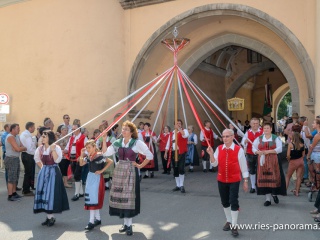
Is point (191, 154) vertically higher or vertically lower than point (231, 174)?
lower

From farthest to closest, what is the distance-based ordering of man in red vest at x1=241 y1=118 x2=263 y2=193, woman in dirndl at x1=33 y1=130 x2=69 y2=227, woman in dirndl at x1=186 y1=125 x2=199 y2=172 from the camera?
woman in dirndl at x1=186 y1=125 x2=199 y2=172 < man in red vest at x1=241 y1=118 x2=263 y2=193 < woman in dirndl at x1=33 y1=130 x2=69 y2=227

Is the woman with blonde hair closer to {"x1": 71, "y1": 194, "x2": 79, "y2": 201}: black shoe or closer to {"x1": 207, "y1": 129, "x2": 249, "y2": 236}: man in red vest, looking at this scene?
{"x1": 207, "y1": 129, "x2": 249, "y2": 236}: man in red vest

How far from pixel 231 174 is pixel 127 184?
57.7 inches

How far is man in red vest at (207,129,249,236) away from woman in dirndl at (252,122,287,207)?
166cm

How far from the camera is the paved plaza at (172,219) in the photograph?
18.7 ft

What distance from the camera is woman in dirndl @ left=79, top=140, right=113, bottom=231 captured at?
238 inches

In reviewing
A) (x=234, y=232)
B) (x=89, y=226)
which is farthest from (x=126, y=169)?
(x=234, y=232)

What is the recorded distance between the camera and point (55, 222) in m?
6.48

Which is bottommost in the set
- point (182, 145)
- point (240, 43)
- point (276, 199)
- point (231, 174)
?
point (276, 199)

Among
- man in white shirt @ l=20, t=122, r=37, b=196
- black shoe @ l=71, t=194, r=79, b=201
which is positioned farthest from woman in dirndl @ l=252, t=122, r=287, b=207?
man in white shirt @ l=20, t=122, r=37, b=196

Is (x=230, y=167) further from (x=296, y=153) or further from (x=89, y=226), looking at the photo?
(x=296, y=153)

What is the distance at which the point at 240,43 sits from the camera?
12438 millimetres

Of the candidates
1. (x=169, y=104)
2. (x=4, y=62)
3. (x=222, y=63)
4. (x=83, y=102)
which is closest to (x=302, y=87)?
(x=169, y=104)

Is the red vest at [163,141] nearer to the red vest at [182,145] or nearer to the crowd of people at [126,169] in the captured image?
the red vest at [182,145]
